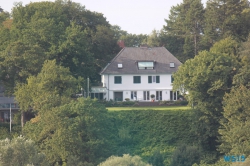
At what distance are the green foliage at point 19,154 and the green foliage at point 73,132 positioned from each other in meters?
3.53

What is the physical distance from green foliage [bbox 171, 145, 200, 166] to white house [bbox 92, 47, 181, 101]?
693 inches

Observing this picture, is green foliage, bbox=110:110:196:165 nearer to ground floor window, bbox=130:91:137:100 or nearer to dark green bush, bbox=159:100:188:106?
dark green bush, bbox=159:100:188:106

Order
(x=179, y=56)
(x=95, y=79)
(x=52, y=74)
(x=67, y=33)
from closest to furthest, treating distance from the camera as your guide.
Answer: (x=52, y=74) < (x=67, y=33) < (x=95, y=79) < (x=179, y=56)

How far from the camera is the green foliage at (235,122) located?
1966 inches

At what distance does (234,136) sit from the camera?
165 feet

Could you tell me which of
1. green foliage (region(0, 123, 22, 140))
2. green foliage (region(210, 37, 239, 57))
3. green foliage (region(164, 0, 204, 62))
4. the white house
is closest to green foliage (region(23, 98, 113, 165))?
green foliage (region(0, 123, 22, 140))

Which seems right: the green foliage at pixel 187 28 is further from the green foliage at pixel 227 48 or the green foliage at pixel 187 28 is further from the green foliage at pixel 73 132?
the green foliage at pixel 73 132

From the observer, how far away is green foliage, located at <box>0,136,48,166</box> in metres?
43.6

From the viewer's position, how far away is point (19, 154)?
44094 mm

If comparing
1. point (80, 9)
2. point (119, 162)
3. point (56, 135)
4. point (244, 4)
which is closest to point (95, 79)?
point (80, 9)

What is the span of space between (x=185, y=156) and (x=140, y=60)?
21.4 metres

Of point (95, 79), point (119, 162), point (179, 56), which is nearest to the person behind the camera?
point (119, 162)

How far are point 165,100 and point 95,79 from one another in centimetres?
997

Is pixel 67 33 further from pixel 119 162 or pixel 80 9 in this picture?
pixel 119 162
